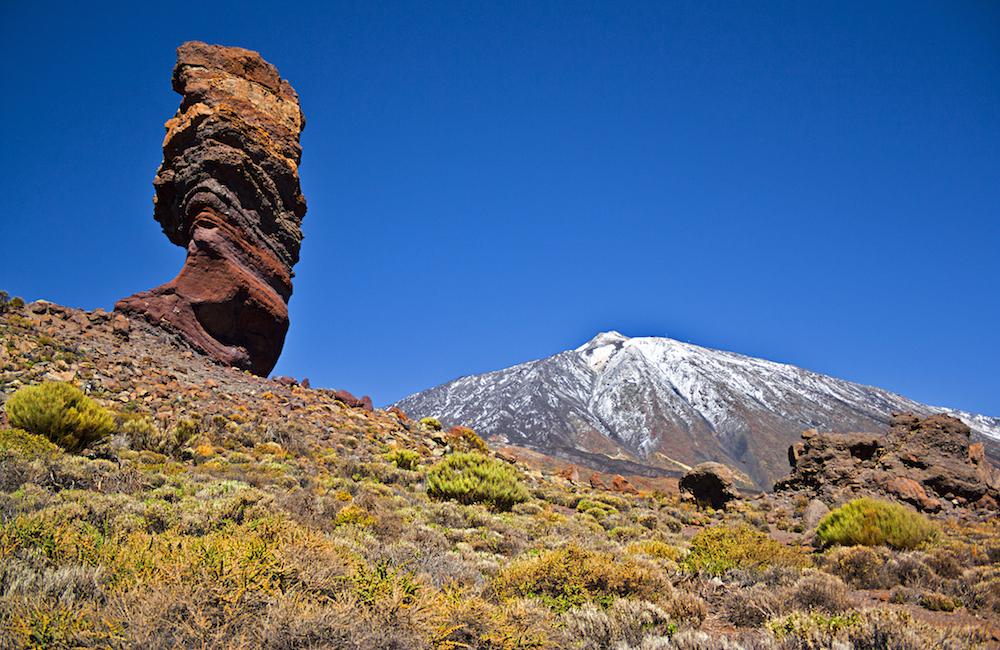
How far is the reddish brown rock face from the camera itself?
19.7 metres

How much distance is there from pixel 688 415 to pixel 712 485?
15573 centimetres

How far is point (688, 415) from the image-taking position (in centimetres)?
16562

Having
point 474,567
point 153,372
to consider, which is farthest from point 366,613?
point 153,372

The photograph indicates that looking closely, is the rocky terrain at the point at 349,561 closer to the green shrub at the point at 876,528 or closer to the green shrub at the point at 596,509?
the green shrub at the point at 596,509

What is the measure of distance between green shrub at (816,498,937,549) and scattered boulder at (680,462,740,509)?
9.92 m

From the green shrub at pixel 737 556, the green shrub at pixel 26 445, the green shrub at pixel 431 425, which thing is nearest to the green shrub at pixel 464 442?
the green shrub at pixel 431 425

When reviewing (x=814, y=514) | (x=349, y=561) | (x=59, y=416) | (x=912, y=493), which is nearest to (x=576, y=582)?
(x=349, y=561)

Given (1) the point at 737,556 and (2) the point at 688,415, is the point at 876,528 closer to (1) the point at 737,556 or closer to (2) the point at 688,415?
(1) the point at 737,556

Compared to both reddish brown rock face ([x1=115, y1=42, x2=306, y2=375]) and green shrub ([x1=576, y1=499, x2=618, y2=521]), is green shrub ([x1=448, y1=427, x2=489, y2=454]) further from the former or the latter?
reddish brown rock face ([x1=115, y1=42, x2=306, y2=375])

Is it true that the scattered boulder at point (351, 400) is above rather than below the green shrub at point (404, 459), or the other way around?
above

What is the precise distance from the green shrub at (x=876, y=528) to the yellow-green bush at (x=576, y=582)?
5.81 m

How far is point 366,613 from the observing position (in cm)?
349

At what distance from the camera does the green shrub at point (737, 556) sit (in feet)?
24.0

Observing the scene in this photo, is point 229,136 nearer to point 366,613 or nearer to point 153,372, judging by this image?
point 153,372
